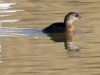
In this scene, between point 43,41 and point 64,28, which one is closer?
point 43,41

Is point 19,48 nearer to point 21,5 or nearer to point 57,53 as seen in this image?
point 57,53

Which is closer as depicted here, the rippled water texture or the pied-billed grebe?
the rippled water texture

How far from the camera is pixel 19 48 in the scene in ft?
54.5

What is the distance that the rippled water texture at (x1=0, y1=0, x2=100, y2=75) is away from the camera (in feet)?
46.9

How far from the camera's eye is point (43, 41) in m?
17.9

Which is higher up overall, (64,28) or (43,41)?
(43,41)

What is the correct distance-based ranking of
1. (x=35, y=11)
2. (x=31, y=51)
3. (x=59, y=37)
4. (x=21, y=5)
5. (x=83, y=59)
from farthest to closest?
1. (x=21, y=5)
2. (x=35, y=11)
3. (x=59, y=37)
4. (x=31, y=51)
5. (x=83, y=59)

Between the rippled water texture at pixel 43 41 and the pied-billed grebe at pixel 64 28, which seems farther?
the pied-billed grebe at pixel 64 28

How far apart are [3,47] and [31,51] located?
99 cm

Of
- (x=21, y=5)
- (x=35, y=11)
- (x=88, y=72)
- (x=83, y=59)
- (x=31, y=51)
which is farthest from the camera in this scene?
(x=21, y=5)

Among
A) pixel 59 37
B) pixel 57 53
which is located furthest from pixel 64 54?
pixel 59 37

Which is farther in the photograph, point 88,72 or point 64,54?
→ point 64,54

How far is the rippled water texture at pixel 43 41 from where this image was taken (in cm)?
1428

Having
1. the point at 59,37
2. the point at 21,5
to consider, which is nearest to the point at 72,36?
the point at 59,37
